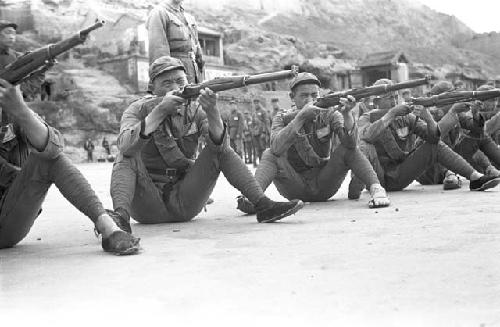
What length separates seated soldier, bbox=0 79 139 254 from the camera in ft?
13.9

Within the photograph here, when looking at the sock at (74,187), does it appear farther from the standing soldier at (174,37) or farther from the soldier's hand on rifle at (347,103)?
the standing soldier at (174,37)

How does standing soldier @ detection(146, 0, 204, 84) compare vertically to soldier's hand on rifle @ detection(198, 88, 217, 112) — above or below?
above

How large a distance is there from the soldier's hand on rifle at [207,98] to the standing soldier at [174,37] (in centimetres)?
219

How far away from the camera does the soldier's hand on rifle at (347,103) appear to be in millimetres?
6523

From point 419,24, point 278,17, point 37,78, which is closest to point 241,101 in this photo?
point 37,78

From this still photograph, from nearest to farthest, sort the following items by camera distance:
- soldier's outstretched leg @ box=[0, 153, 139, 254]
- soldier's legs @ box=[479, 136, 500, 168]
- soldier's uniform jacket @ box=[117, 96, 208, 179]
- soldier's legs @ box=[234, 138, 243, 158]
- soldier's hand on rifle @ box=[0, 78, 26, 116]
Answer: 1. soldier's hand on rifle @ box=[0, 78, 26, 116]
2. soldier's outstretched leg @ box=[0, 153, 139, 254]
3. soldier's uniform jacket @ box=[117, 96, 208, 179]
4. soldier's legs @ box=[479, 136, 500, 168]
5. soldier's legs @ box=[234, 138, 243, 158]

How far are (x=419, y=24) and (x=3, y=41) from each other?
11742 cm

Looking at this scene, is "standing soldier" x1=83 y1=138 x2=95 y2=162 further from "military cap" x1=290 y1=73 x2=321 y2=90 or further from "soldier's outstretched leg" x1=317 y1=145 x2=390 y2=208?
"soldier's outstretched leg" x1=317 y1=145 x2=390 y2=208

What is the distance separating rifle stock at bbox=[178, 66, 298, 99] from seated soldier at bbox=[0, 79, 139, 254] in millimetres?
1118

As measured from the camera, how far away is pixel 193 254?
4.26 meters

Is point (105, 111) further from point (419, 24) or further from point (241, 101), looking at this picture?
point (419, 24)

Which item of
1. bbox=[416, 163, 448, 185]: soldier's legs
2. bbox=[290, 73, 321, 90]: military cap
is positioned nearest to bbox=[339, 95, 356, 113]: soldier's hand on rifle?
bbox=[290, 73, 321, 90]: military cap

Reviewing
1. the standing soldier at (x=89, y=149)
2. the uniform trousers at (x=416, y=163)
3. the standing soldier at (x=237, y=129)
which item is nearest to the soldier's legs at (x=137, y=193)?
the uniform trousers at (x=416, y=163)

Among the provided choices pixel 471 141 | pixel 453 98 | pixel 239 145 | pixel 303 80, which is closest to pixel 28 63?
pixel 303 80
